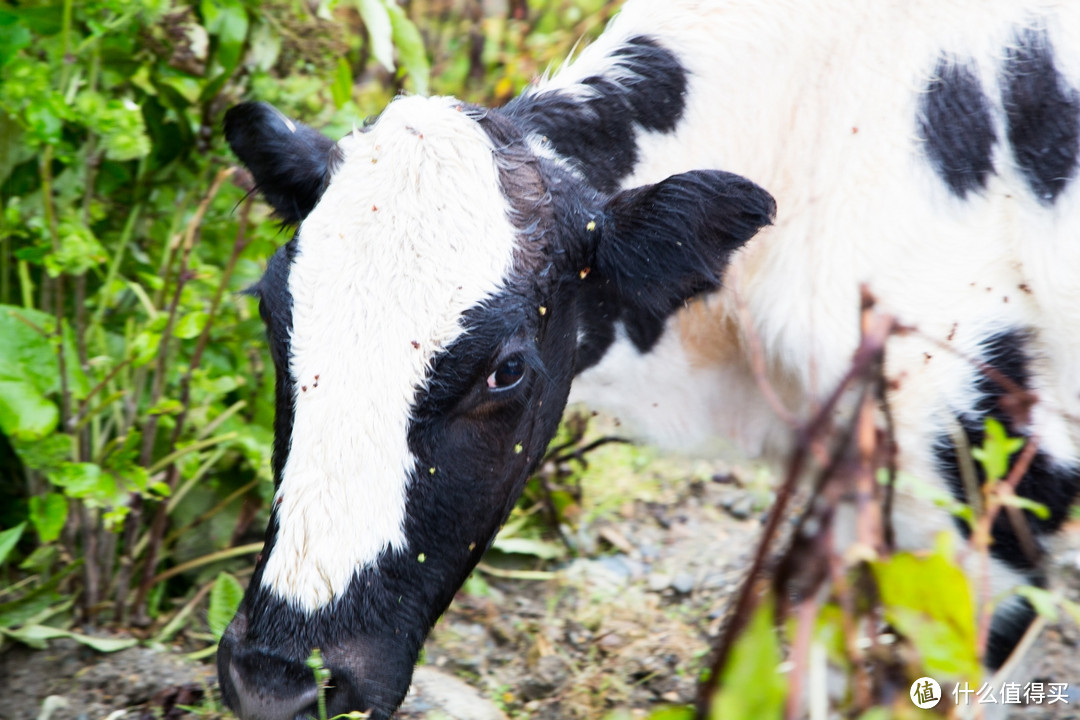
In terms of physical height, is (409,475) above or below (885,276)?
below

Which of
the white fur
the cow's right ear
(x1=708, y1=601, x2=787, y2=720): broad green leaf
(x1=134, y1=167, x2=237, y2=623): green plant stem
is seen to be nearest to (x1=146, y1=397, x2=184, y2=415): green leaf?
(x1=134, y1=167, x2=237, y2=623): green plant stem

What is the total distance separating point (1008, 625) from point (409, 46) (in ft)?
8.24

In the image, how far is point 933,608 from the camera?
1.35m

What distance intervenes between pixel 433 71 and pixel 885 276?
13.2 feet

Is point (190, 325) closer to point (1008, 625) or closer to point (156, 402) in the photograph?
point (156, 402)

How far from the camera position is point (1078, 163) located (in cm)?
263

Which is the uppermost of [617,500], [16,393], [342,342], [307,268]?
[307,268]

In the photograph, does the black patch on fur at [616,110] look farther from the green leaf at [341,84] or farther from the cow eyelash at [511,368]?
the green leaf at [341,84]

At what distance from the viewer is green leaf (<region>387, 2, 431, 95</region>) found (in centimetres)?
346

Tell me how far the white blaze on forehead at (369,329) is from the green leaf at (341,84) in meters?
1.38

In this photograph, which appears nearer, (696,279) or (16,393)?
(696,279)

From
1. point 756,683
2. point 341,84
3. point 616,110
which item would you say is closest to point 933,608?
point 756,683

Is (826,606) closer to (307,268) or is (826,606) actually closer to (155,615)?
(307,268)

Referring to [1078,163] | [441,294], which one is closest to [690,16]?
[1078,163]
